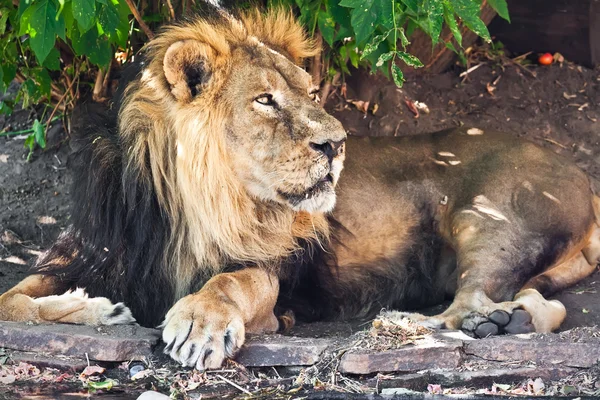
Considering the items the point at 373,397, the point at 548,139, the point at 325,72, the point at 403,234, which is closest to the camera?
the point at 373,397

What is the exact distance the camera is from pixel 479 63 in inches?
297

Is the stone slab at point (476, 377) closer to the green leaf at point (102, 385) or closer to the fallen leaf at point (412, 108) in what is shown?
the green leaf at point (102, 385)

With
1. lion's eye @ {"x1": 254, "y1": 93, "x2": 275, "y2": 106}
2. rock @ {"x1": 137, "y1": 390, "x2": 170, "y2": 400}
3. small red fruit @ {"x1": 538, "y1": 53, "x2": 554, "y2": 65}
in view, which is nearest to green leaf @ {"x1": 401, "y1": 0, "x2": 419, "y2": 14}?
lion's eye @ {"x1": 254, "y1": 93, "x2": 275, "y2": 106}

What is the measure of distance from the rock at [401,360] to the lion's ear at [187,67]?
1401 millimetres

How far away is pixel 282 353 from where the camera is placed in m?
3.92

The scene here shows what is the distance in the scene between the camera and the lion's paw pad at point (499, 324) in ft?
14.7

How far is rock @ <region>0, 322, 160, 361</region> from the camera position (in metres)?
3.94

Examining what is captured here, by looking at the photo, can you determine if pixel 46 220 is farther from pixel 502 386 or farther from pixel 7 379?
pixel 502 386

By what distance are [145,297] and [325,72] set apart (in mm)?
2193

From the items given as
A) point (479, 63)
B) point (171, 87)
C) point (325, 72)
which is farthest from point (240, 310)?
point (479, 63)

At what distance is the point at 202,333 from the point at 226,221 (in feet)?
2.58

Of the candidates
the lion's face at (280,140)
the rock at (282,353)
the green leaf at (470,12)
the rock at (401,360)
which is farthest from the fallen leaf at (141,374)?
the green leaf at (470,12)

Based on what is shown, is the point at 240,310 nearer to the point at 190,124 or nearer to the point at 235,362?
the point at 235,362

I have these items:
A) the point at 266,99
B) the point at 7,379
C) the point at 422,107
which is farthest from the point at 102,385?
the point at 422,107
